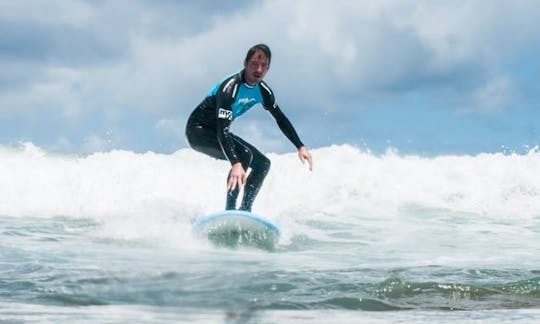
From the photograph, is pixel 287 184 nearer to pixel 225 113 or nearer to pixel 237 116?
pixel 237 116

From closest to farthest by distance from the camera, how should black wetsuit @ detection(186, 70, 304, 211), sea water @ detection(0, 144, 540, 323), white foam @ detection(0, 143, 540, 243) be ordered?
sea water @ detection(0, 144, 540, 323) → black wetsuit @ detection(186, 70, 304, 211) → white foam @ detection(0, 143, 540, 243)

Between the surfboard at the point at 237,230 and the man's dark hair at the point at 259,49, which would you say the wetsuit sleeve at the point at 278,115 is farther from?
the surfboard at the point at 237,230

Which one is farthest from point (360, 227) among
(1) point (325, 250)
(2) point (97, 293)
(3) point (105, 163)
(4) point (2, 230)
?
(3) point (105, 163)

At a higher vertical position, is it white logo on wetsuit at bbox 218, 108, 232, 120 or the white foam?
the white foam

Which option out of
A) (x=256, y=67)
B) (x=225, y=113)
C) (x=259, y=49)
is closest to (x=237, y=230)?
(x=225, y=113)

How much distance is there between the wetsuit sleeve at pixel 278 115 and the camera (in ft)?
28.2

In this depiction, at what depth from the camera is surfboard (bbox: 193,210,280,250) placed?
844cm

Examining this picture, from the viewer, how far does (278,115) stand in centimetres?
880

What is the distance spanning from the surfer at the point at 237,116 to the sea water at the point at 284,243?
821mm

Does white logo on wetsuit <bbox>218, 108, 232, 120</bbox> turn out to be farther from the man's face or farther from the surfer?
the man's face

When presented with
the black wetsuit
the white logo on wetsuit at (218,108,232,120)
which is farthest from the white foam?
the white logo on wetsuit at (218,108,232,120)

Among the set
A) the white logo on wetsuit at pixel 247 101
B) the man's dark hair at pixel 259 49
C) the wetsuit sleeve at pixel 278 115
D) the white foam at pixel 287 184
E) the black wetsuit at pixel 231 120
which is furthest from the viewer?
the white foam at pixel 287 184

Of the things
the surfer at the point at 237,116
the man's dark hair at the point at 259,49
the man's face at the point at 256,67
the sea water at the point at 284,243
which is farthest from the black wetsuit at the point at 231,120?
the sea water at the point at 284,243

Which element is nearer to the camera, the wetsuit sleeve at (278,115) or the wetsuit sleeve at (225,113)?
the wetsuit sleeve at (225,113)
